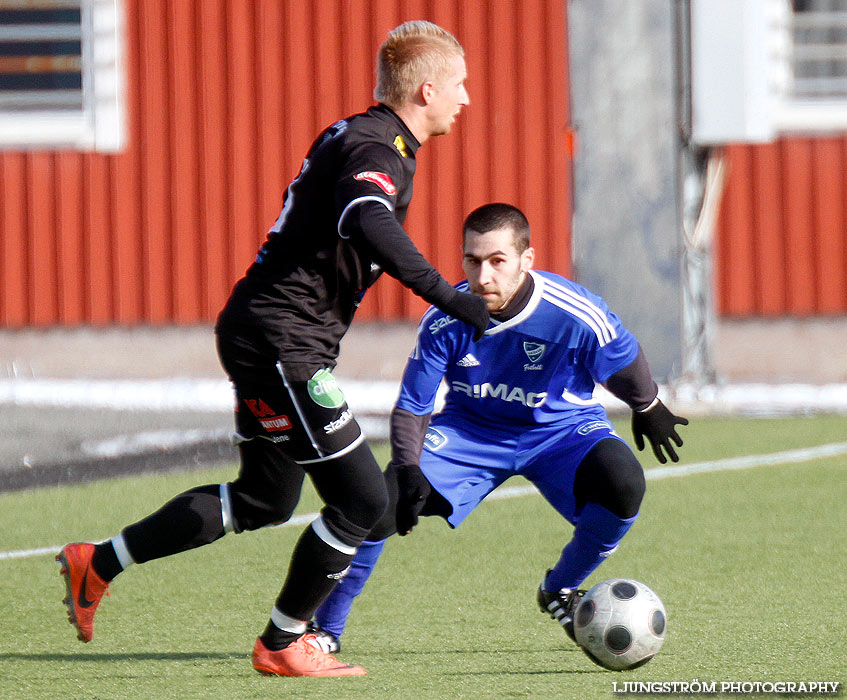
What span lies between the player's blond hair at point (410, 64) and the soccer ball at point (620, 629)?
1.68 meters

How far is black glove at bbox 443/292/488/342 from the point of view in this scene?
4160 mm

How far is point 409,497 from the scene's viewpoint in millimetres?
4637

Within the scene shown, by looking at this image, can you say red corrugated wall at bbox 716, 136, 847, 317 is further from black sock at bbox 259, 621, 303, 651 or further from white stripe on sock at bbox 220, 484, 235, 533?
black sock at bbox 259, 621, 303, 651

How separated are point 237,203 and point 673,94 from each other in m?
4.01

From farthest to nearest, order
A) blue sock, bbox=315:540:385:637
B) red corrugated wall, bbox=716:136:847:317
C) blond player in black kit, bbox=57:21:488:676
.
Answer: red corrugated wall, bbox=716:136:847:317 → blue sock, bbox=315:540:385:637 → blond player in black kit, bbox=57:21:488:676

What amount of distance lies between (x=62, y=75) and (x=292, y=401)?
10162mm

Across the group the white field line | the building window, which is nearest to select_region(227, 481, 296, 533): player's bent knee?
the white field line

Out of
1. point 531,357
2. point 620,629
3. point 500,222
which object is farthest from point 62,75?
point 620,629

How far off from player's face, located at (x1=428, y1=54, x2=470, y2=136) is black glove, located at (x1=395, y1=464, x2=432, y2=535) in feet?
3.65

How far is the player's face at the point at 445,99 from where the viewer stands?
4.42 m

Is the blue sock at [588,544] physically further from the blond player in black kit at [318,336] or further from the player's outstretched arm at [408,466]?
the blond player in black kit at [318,336]

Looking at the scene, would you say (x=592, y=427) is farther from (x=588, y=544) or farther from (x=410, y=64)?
(x=410, y=64)

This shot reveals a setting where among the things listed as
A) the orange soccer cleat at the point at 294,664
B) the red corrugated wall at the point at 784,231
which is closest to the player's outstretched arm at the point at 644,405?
the orange soccer cleat at the point at 294,664

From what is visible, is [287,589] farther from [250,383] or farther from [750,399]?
[750,399]
